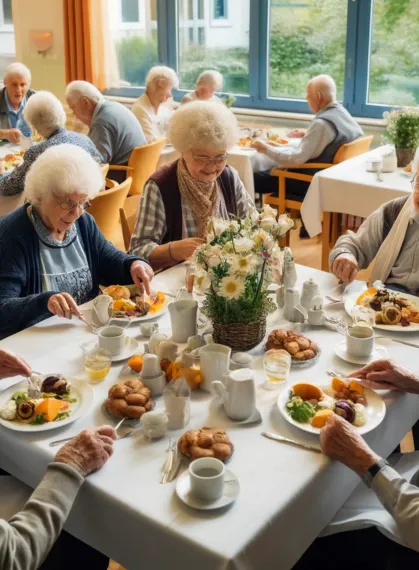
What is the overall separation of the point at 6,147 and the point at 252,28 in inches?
103

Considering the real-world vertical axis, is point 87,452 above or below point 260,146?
below

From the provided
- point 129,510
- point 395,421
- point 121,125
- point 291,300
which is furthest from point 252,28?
point 129,510

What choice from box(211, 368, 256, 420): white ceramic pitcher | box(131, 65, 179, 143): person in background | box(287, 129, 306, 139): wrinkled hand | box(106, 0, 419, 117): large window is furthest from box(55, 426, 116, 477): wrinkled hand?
box(106, 0, 419, 117): large window

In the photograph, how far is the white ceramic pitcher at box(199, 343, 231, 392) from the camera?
1705 millimetres

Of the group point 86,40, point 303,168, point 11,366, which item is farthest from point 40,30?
point 11,366

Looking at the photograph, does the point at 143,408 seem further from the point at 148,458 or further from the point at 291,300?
the point at 291,300

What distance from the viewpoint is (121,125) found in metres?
4.68

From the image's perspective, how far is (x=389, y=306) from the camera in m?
2.09

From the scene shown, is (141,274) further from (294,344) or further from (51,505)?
(51,505)

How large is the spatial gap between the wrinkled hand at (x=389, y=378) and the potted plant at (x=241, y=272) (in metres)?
0.34

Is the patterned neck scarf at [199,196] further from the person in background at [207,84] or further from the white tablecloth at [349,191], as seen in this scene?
the person in background at [207,84]

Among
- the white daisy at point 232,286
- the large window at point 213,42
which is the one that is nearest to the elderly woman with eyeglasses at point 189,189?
the white daisy at point 232,286

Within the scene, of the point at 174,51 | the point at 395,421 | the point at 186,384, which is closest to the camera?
the point at 186,384

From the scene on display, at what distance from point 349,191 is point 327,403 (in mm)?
2391
